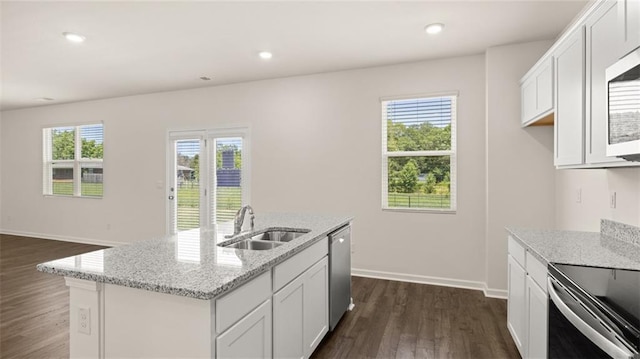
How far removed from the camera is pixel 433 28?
3088mm

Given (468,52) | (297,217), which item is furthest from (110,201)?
(468,52)

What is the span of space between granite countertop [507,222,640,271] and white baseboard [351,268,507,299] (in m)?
1.47

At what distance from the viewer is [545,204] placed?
135 inches

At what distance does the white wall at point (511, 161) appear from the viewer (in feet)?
11.2

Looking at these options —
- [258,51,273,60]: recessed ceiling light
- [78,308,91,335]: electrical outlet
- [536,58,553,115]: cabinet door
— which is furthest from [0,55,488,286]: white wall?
[78,308,91,335]: electrical outlet

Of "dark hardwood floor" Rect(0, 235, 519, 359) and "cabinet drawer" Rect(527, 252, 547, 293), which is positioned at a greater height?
"cabinet drawer" Rect(527, 252, 547, 293)

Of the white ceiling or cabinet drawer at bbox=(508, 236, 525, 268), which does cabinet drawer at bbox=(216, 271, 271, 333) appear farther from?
the white ceiling

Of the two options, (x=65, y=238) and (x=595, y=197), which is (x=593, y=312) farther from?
(x=65, y=238)

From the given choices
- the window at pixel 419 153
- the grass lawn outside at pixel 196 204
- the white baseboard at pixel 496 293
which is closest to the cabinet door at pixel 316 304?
the window at pixel 419 153

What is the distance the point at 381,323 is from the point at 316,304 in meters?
0.91

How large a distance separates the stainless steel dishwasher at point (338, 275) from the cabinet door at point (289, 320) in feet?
1.87

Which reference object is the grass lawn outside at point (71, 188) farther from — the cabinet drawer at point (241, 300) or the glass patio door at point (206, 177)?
the cabinet drawer at point (241, 300)

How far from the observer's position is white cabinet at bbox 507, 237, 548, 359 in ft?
5.81

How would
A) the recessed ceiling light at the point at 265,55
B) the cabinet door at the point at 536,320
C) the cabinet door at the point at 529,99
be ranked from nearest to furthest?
the cabinet door at the point at 536,320
the cabinet door at the point at 529,99
the recessed ceiling light at the point at 265,55
